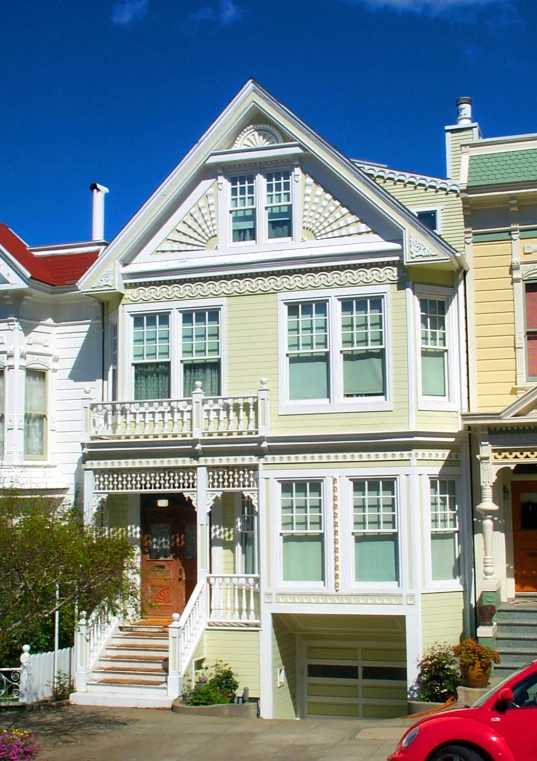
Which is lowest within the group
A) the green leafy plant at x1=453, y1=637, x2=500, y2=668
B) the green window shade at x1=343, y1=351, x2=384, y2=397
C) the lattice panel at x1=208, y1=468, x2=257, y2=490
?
the green leafy plant at x1=453, y1=637, x2=500, y2=668

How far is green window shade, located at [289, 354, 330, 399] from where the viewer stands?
19359mm

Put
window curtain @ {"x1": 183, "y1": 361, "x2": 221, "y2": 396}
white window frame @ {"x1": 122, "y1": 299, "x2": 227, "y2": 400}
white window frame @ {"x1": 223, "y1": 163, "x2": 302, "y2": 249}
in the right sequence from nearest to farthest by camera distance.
Result: white window frame @ {"x1": 223, "y1": 163, "x2": 302, "y2": 249} < white window frame @ {"x1": 122, "y1": 299, "x2": 227, "y2": 400} < window curtain @ {"x1": 183, "y1": 361, "x2": 221, "y2": 396}

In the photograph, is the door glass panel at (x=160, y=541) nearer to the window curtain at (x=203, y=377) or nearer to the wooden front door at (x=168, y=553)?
the wooden front door at (x=168, y=553)

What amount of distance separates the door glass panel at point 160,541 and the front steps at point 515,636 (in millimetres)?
6918

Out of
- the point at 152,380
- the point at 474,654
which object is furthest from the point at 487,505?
the point at 152,380

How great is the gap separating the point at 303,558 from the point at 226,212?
282 inches

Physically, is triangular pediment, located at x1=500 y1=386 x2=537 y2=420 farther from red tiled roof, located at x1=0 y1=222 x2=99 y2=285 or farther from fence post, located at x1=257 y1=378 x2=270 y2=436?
red tiled roof, located at x1=0 y1=222 x2=99 y2=285

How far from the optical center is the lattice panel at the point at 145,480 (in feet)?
64.5

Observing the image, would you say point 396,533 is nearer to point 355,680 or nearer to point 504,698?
point 355,680

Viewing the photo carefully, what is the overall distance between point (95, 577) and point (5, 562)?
1.86 meters

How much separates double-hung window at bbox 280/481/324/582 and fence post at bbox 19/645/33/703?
5017 millimetres

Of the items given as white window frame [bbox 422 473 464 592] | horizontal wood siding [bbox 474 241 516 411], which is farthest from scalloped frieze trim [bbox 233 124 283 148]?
white window frame [bbox 422 473 464 592]

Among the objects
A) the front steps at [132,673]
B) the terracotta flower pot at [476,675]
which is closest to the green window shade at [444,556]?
the terracotta flower pot at [476,675]

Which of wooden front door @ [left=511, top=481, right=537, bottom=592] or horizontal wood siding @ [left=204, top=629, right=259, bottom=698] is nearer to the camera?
horizontal wood siding @ [left=204, top=629, right=259, bottom=698]
